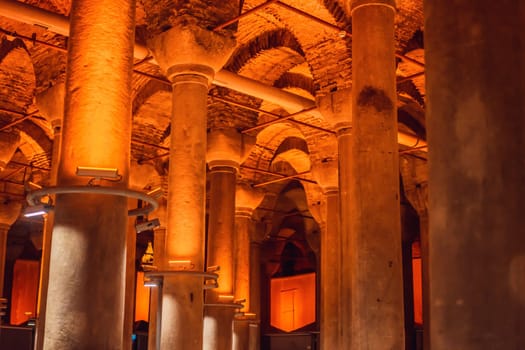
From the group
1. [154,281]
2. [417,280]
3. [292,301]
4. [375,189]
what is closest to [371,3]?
[375,189]

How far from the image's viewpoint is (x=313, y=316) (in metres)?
27.7

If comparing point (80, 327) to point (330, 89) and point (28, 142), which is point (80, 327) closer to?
point (330, 89)

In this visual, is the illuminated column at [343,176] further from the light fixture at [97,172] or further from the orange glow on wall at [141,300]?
the orange glow on wall at [141,300]

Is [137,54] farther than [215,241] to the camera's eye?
No

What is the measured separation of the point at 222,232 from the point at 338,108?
3.38 meters

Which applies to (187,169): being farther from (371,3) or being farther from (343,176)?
(371,3)

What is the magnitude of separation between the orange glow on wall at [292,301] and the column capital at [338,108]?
16694 mm

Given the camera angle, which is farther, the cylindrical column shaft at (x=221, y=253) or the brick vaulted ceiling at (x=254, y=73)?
the cylindrical column shaft at (x=221, y=253)

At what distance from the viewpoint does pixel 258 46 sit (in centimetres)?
1459

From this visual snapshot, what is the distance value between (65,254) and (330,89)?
771 cm

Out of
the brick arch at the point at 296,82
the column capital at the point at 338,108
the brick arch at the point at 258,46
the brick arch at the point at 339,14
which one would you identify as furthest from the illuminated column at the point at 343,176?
the brick arch at the point at 296,82

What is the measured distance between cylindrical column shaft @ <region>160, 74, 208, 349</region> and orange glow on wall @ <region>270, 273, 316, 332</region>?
61.1 feet

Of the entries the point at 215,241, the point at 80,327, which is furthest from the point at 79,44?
the point at 215,241

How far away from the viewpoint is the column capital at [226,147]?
1410 centimetres
